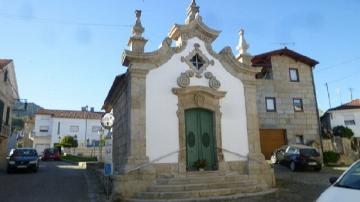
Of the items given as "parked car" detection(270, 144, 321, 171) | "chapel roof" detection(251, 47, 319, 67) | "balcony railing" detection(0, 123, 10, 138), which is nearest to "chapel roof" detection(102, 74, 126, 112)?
"balcony railing" detection(0, 123, 10, 138)

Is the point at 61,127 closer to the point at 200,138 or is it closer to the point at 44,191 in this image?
the point at 44,191

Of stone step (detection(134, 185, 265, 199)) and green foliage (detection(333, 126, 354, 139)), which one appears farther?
green foliage (detection(333, 126, 354, 139))

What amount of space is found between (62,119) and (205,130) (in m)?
47.7

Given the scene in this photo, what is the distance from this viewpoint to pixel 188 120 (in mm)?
11922

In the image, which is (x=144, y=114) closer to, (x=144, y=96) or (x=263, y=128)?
(x=144, y=96)

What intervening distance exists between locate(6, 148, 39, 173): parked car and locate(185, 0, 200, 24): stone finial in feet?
40.0

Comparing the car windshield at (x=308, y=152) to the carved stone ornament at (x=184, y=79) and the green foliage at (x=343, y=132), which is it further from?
the green foliage at (x=343, y=132)

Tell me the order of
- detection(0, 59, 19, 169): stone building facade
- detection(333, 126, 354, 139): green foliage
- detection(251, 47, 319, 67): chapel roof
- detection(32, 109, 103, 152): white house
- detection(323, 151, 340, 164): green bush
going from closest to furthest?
detection(0, 59, 19, 169): stone building facade → detection(323, 151, 340, 164): green bush → detection(251, 47, 319, 67): chapel roof → detection(333, 126, 354, 139): green foliage → detection(32, 109, 103, 152): white house

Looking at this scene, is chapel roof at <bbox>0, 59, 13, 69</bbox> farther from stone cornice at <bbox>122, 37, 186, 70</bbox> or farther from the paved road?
stone cornice at <bbox>122, 37, 186, 70</bbox>

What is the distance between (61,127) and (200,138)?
155 ft

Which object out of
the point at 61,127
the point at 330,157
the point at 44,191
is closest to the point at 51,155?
the point at 61,127

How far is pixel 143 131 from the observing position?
1095 cm

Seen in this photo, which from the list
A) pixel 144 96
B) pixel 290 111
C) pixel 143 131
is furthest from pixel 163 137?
pixel 290 111

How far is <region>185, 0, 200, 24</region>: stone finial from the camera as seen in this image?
13.1 m
